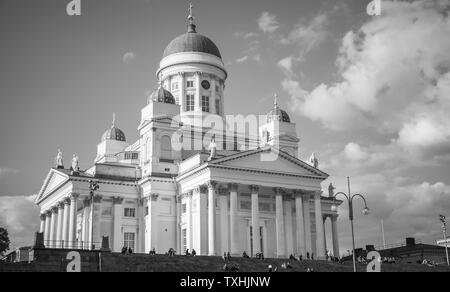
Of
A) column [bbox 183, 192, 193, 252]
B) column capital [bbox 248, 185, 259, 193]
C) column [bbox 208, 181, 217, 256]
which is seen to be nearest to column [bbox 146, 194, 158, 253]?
column [bbox 183, 192, 193, 252]

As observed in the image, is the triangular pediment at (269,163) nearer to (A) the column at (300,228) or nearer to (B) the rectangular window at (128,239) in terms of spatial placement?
(A) the column at (300,228)

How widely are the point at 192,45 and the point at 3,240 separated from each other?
1358 inches

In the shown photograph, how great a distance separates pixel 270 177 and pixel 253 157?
2609 mm

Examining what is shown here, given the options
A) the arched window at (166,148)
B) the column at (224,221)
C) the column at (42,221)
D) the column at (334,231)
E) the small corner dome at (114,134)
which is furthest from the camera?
the small corner dome at (114,134)

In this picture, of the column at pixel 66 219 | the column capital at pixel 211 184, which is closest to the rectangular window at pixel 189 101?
the column capital at pixel 211 184

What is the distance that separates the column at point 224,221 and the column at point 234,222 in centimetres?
88

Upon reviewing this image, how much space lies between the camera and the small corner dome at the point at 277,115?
74562 millimetres

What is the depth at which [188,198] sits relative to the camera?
60.4m

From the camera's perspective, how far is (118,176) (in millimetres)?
64062

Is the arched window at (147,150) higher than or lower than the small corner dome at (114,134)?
lower

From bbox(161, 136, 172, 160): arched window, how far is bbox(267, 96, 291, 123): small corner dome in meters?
14.9

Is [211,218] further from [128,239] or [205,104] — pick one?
[205,104]

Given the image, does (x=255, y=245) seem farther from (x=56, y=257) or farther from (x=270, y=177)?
(x=56, y=257)
